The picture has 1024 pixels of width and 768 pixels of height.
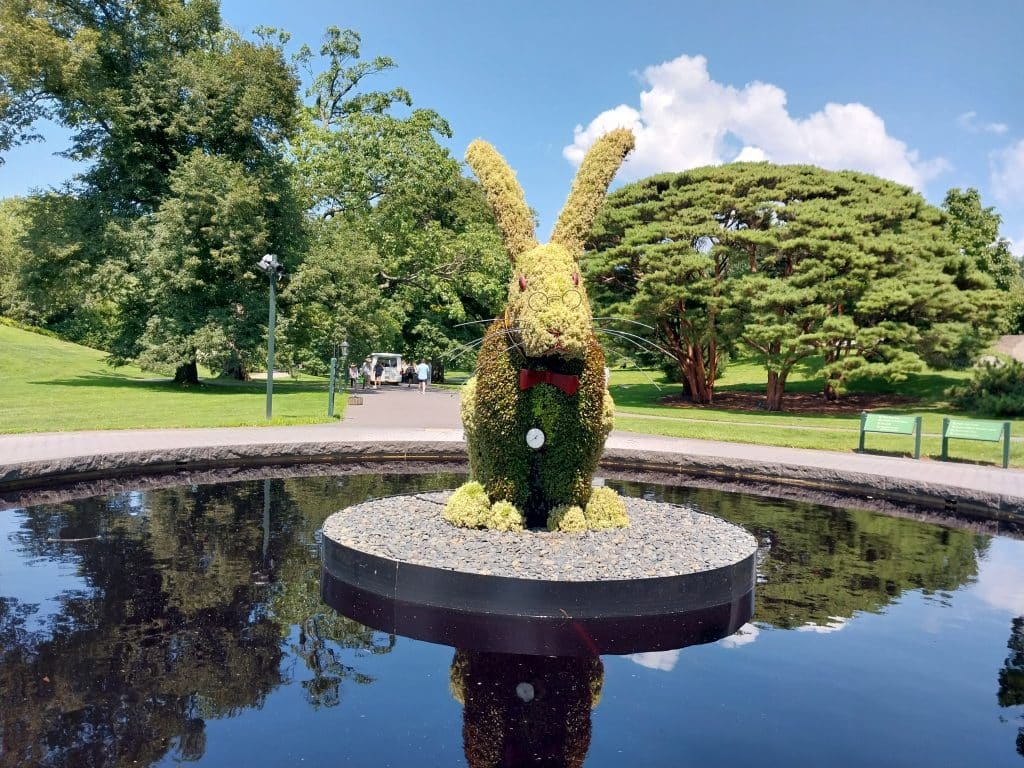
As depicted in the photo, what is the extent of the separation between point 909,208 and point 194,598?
92.1ft

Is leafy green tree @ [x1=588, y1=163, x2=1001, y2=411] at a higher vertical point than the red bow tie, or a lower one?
higher

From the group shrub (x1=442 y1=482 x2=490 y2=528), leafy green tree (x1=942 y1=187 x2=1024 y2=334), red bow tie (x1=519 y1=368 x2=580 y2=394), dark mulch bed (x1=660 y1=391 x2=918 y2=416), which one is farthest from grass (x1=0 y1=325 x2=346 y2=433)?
leafy green tree (x1=942 y1=187 x2=1024 y2=334)

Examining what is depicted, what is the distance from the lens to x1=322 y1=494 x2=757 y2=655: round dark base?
537 centimetres

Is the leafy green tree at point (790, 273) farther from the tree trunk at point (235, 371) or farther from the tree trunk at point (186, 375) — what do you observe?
the tree trunk at point (186, 375)

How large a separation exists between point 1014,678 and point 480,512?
4.28 m

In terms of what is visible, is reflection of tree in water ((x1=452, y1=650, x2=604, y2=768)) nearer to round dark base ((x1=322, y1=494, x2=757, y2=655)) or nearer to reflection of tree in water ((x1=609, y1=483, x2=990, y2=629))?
round dark base ((x1=322, y1=494, x2=757, y2=655))

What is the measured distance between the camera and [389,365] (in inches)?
1833

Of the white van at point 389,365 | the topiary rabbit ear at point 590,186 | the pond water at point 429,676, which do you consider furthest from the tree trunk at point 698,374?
the topiary rabbit ear at point 590,186

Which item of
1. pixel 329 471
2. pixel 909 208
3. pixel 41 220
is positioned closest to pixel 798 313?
pixel 909 208

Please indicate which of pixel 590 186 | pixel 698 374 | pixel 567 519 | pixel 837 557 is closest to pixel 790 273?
pixel 698 374

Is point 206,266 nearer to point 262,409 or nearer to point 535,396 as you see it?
point 262,409

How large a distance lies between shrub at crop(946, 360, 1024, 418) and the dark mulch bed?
1.90m

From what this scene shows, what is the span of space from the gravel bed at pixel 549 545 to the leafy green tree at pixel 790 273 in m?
14.5

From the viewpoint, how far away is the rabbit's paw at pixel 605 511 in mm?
7062
